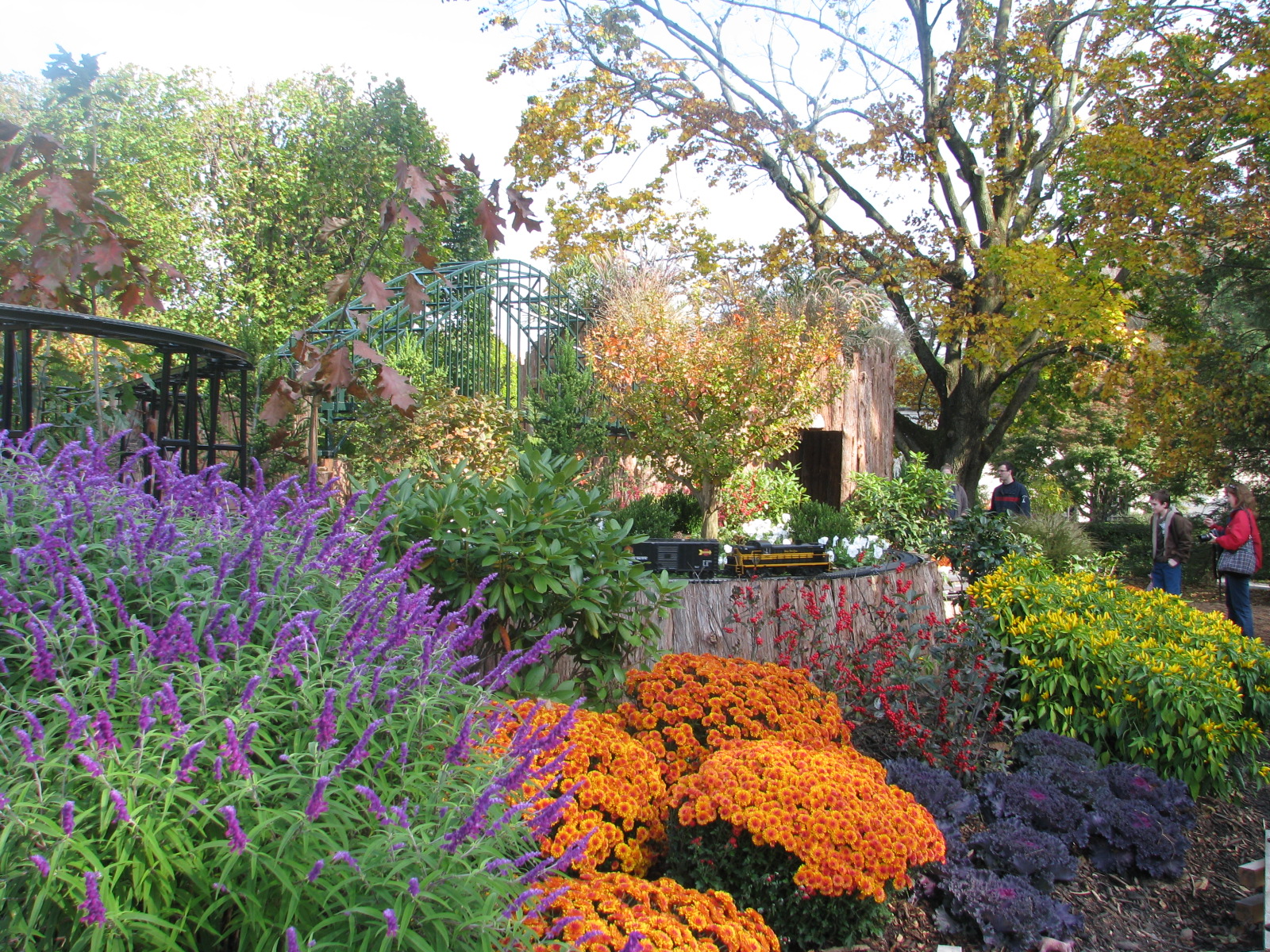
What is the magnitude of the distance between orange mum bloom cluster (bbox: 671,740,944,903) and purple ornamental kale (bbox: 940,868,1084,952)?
35cm

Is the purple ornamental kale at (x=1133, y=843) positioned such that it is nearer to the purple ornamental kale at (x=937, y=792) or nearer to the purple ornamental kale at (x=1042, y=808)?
the purple ornamental kale at (x=1042, y=808)

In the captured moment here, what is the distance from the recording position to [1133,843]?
134 inches

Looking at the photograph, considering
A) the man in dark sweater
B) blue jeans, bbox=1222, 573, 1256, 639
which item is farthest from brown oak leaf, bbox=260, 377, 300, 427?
the man in dark sweater

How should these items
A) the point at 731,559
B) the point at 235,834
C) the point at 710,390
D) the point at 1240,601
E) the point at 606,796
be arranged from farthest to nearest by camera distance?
the point at 710,390 → the point at 1240,601 → the point at 731,559 → the point at 606,796 → the point at 235,834

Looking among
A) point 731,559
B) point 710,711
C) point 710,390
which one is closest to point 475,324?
point 710,390

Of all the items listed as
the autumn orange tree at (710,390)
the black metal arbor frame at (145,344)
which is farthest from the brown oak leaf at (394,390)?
the autumn orange tree at (710,390)

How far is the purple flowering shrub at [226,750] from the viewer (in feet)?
3.84

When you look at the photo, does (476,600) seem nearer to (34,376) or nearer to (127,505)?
(127,505)

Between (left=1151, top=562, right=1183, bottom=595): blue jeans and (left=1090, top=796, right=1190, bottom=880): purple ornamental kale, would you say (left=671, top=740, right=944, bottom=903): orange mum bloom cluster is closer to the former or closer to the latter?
(left=1090, top=796, right=1190, bottom=880): purple ornamental kale

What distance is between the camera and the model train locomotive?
18.5 ft

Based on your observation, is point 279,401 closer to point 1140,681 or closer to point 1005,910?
point 1005,910

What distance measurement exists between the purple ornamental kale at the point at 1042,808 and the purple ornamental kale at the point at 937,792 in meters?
0.10

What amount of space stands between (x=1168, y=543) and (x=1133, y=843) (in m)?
6.44

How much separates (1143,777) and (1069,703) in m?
0.61
